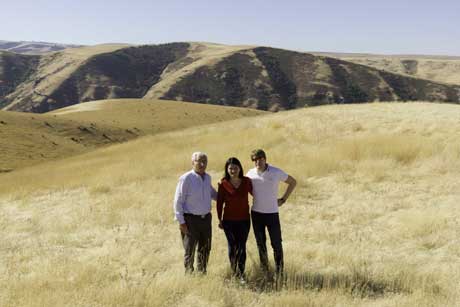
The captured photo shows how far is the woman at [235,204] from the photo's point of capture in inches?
236

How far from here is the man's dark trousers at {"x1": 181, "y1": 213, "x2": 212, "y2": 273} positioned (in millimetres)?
6141

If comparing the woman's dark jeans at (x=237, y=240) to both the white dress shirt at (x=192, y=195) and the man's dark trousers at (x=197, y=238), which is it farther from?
the white dress shirt at (x=192, y=195)

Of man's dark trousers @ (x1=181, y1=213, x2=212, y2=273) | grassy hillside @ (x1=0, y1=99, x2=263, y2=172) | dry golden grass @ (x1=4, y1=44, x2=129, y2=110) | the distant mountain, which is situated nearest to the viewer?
man's dark trousers @ (x1=181, y1=213, x2=212, y2=273)

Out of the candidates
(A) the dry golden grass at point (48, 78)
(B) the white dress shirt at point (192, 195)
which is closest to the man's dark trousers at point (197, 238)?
(B) the white dress shirt at point (192, 195)

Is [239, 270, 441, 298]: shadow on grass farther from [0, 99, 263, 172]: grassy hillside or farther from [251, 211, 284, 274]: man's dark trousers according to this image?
[0, 99, 263, 172]: grassy hillside

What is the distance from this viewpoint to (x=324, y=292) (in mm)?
5660

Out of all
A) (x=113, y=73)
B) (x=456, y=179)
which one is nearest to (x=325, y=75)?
(x=113, y=73)

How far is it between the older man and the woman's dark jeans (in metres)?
0.30

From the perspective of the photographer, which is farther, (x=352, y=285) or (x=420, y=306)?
(x=352, y=285)

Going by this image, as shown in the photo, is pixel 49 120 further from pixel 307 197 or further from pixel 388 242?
pixel 388 242

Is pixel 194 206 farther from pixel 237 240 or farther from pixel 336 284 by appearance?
pixel 336 284

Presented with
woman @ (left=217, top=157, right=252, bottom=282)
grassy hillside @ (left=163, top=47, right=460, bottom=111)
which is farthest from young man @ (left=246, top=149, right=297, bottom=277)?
grassy hillside @ (left=163, top=47, right=460, bottom=111)

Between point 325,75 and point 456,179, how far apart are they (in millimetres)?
157124

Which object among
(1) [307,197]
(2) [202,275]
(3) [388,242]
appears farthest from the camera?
(1) [307,197]
